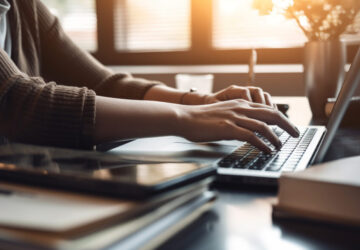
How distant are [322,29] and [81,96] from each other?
0.86 m

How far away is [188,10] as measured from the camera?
2379 mm

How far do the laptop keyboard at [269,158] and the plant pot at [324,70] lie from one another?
53cm

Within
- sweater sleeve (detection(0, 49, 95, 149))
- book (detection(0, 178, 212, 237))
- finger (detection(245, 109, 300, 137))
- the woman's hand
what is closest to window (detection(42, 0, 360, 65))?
the woman's hand

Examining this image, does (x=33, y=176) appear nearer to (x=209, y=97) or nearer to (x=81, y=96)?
(x=81, y=96)

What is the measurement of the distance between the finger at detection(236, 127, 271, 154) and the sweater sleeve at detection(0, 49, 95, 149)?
232mm

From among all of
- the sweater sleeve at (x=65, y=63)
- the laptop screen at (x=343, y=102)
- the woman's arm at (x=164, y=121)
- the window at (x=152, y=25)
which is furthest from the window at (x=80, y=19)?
the laptop screen at (x=343, y=102)

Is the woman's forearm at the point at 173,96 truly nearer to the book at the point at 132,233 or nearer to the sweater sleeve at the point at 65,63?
the sweater sleeve at the point at 65,63

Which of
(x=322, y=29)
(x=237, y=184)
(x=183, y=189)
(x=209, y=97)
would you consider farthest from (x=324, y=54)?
(x=183, y=189)

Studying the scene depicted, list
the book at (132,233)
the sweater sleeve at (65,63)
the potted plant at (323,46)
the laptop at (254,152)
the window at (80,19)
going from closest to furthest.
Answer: the book at (132,233) → the laptop at (254,152) → the potted plant at (323,46) → the sweater sleeve at (65,63) → the window at (80,19)

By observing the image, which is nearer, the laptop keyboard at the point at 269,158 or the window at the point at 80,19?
the laptop keyboard at the point at 269,158

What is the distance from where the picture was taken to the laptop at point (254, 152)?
20.9 inches

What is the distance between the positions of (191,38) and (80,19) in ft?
2.48

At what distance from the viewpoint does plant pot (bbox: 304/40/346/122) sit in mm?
1243

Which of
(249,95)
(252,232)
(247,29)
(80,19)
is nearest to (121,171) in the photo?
(252,232)
